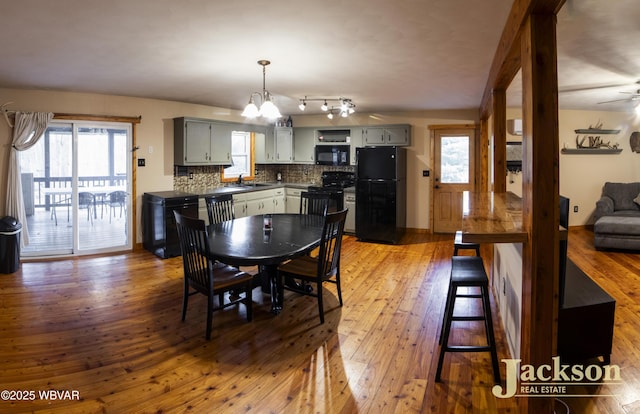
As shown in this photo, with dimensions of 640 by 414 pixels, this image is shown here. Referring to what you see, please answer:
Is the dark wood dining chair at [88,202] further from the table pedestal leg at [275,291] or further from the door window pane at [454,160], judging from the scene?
the door window pane at [454,160]

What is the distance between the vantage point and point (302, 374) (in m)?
2.47

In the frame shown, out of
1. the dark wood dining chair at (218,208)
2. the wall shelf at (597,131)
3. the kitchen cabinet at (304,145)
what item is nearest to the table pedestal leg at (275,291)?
the dark wood dining chair at (218,208)

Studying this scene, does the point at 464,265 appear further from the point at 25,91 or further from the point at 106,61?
the point at 25,91

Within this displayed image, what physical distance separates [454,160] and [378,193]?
64.9 inches

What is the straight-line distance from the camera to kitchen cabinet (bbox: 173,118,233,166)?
19.3 ft

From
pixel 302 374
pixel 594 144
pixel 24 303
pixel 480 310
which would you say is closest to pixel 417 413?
pixel 302 374

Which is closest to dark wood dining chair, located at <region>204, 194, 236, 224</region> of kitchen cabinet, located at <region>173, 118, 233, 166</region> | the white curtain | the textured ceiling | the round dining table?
the round dining table

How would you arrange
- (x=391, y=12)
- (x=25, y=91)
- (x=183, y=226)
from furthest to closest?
(x=25, y=91) → (x=183, y=226) → (x=391, y=12)

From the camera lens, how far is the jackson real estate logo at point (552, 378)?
191 cm

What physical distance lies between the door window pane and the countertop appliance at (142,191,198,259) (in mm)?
4298

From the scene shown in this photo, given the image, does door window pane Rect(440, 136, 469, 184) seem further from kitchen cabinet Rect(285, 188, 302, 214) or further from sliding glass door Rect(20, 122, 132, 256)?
sliding glass door Rect(20, 122, 132, 256)

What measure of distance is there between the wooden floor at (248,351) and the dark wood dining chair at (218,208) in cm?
85

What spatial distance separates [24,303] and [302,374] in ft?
9.54

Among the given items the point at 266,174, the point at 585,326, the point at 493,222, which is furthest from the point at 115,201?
the point at 585,326
